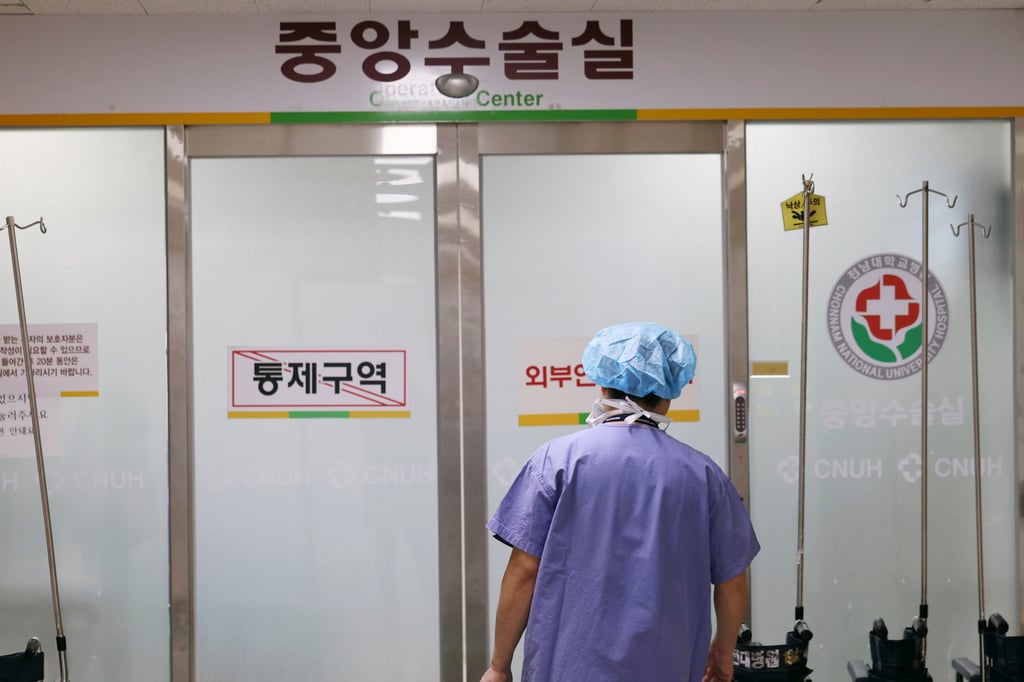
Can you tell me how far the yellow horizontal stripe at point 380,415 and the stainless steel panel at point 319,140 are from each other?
84 centimetres

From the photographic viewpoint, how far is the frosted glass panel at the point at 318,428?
2908mm

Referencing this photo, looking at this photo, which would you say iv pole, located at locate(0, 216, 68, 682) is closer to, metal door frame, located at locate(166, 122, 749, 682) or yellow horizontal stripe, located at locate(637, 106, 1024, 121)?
metal door frame, located at locate(166, 122, 749, 682)

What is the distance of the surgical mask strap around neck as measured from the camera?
190 cm

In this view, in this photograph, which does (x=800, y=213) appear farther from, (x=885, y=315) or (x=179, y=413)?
(x=179, y=413)

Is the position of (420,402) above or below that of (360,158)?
below

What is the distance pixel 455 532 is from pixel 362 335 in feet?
Answer: 2.33

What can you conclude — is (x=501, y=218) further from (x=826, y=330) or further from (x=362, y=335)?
(x=826, y=330)

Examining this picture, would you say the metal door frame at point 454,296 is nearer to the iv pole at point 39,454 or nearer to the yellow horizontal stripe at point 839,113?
the yellow horizontal stripe at point 839,113

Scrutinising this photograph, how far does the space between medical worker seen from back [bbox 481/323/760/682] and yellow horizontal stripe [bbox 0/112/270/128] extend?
165 cm

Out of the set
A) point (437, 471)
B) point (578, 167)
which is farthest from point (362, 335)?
point (578, 167)

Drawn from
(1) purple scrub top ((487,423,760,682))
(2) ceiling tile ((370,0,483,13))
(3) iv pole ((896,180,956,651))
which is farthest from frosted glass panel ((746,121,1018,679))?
(1) purple scrub top ((487,423,760,682))

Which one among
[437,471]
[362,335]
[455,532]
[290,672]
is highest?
[362,335]

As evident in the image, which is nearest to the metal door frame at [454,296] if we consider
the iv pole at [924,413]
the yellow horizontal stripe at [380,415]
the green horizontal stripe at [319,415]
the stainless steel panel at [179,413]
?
the stainless steel panel at [179,413]

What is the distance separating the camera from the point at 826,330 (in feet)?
9.73
